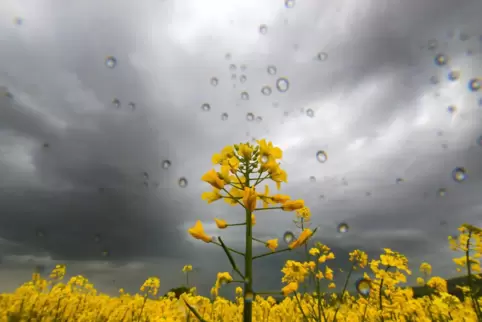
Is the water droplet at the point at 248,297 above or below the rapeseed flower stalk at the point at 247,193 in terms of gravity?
below

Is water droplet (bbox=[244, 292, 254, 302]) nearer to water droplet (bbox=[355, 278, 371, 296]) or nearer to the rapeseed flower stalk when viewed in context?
the rapeseed flower stalk

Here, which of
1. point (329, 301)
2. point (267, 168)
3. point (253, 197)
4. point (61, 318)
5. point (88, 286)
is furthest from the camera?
point (88, 286)

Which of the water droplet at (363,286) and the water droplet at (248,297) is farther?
the water droplet at (363,286)

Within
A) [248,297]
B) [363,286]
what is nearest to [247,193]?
[248,297]

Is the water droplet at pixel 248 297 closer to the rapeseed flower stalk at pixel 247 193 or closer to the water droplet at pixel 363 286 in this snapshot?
the rapeseed flower stalk at pixel 247 193

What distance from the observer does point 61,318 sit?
14.9ft

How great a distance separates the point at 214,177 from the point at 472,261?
4133mm

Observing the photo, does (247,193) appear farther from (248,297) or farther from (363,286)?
(363,286)

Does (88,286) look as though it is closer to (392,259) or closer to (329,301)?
(329,301)

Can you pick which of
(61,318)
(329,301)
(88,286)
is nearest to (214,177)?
(61,318)

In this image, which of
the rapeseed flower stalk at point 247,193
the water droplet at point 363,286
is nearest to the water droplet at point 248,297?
the rapeseed flower stalk at point 247,193

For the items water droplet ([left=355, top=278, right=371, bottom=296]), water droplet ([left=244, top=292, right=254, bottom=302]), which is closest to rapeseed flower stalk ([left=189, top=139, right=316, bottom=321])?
water droplet ([left=244, top=292, right=254, bottom=302])

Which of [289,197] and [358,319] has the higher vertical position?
[289,197]

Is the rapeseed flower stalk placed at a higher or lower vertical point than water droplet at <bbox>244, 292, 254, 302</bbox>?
higher
